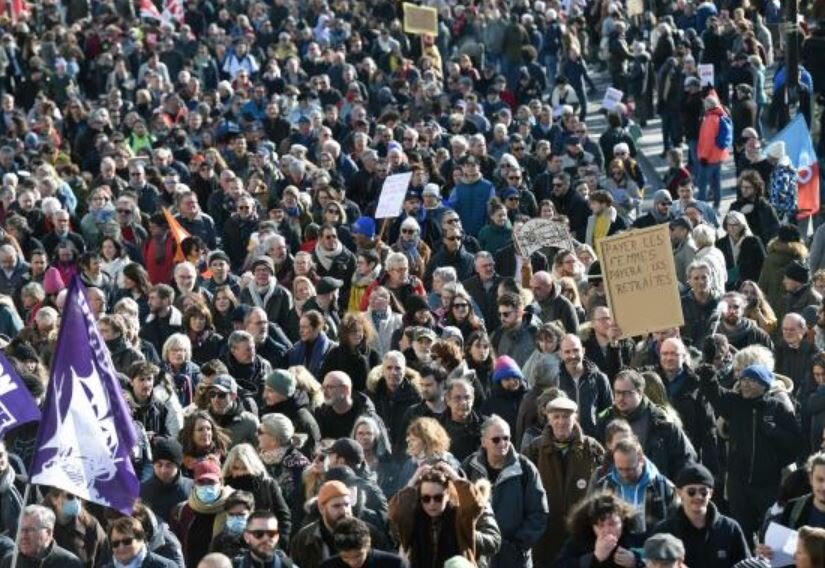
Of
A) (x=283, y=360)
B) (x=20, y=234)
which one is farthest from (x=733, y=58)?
(x=283, y=360)

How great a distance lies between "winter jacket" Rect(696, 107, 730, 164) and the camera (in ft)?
78.6

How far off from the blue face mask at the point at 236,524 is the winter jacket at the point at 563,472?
1.74 meters

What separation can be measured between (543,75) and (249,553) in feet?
68.1

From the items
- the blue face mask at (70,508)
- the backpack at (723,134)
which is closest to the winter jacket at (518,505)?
the blue face mask at (70,508)

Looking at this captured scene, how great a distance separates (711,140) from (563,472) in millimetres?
12359

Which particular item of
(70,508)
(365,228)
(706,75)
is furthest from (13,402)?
(706,75)

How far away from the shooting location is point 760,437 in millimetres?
13070

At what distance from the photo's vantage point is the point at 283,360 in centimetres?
1552

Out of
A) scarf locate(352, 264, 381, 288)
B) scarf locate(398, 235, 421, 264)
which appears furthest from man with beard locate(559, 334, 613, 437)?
scarf locate(398, 235, 421, 264)

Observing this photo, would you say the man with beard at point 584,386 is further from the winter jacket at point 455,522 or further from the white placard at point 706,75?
the white placard at point 706,75

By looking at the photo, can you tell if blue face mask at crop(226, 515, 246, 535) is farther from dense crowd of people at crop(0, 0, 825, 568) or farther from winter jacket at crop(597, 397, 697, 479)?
winter jacket at crop(597, 397, 697, 479)

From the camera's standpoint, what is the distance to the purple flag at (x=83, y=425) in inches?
396

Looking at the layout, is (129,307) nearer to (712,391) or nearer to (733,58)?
(712,391)

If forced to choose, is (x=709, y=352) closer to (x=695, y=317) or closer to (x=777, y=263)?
(x=695, y=317)
